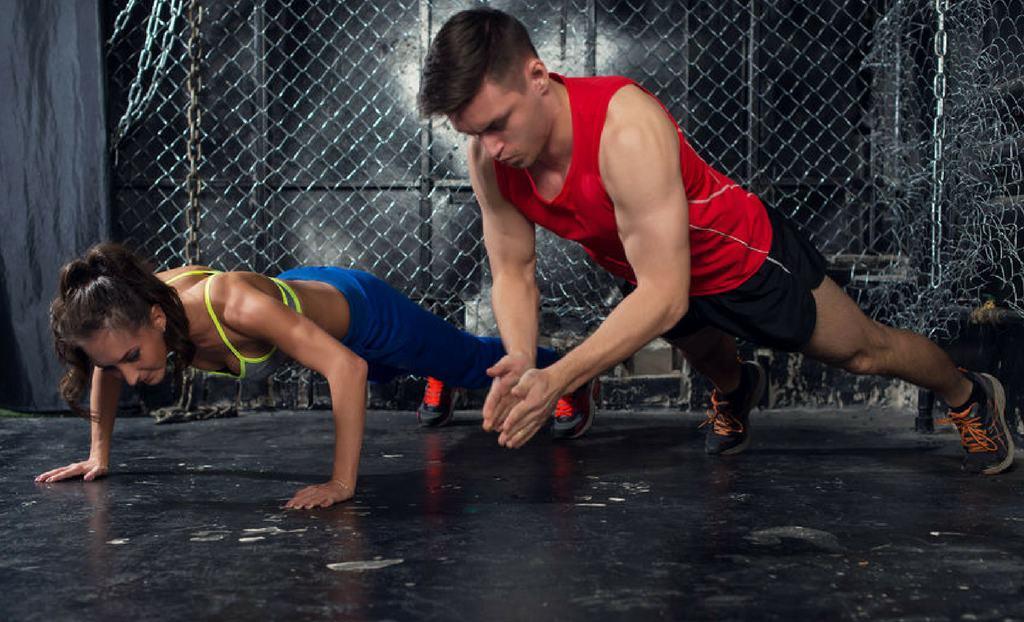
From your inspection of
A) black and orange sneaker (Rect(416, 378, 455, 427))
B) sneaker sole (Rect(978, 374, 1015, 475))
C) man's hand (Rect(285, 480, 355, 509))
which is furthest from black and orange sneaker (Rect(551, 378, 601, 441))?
sneaker sole (Rect(978, 374, 1015, 475))

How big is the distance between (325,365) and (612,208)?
0.74 metres

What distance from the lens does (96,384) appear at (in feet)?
8.88

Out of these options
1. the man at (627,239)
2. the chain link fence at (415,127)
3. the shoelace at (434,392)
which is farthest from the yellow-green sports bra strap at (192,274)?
the chain link fence at (415,127)

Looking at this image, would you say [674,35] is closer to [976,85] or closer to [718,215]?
[976,85]

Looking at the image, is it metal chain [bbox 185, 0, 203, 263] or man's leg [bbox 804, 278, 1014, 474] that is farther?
metal chain [bbox 185, 0, 203, 263]

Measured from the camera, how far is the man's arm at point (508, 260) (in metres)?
2.38

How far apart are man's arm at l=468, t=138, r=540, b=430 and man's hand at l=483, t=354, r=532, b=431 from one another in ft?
1.61

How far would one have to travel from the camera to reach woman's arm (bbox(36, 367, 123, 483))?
→ 2.71 meters

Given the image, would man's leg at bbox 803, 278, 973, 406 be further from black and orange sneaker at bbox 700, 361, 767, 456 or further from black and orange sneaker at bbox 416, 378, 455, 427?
black and orange sneaker at bbox 416, 378, 455, 427

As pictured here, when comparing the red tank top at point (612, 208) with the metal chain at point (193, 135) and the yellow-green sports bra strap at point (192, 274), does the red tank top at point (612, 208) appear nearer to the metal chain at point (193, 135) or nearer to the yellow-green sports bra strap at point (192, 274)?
the yellow-green sports bra strap at point (192, 274)

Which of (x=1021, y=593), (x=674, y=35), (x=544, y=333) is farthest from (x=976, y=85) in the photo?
(x=1021, y=593)

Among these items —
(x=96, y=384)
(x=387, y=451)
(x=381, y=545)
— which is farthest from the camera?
(x=387, y=451)

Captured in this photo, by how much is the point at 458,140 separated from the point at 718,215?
2.01 m

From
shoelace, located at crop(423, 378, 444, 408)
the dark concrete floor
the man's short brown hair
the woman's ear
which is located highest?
the man's short brown hair
